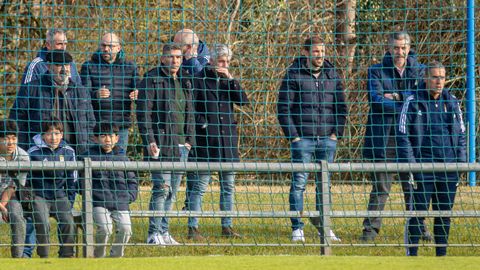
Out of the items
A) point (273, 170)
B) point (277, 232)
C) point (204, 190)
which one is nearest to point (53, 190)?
point (204, 190)

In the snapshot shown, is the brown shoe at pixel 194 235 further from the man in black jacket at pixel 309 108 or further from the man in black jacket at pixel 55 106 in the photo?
the man in black jacket at pixel 55 106

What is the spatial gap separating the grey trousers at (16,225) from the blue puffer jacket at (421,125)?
3.09 m

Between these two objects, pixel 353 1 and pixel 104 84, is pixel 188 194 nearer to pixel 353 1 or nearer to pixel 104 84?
pixel 104 84

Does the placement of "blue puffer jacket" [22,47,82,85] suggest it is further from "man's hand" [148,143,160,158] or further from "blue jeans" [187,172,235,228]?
"blue jeans" [187,172,235,228]

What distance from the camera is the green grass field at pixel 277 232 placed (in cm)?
897

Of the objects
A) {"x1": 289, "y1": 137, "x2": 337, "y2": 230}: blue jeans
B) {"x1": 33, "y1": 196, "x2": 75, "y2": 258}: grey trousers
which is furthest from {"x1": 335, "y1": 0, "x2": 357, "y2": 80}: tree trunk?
{"x1": 33, "y1": 196, "x2": 75, "y2": 258}: grey trousers

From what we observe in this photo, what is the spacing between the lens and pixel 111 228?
28.0 feet

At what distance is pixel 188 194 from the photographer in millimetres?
9438

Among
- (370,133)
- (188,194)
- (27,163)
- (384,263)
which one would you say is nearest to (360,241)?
(370,133)

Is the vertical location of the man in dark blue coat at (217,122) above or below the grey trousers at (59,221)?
above

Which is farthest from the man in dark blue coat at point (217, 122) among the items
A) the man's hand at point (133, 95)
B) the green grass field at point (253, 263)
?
the green grass field at point (253, 263)

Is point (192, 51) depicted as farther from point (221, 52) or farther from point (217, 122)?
point (217, 122)

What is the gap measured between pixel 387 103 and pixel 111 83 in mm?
2276

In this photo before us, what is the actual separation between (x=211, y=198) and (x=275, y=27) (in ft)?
5.58
